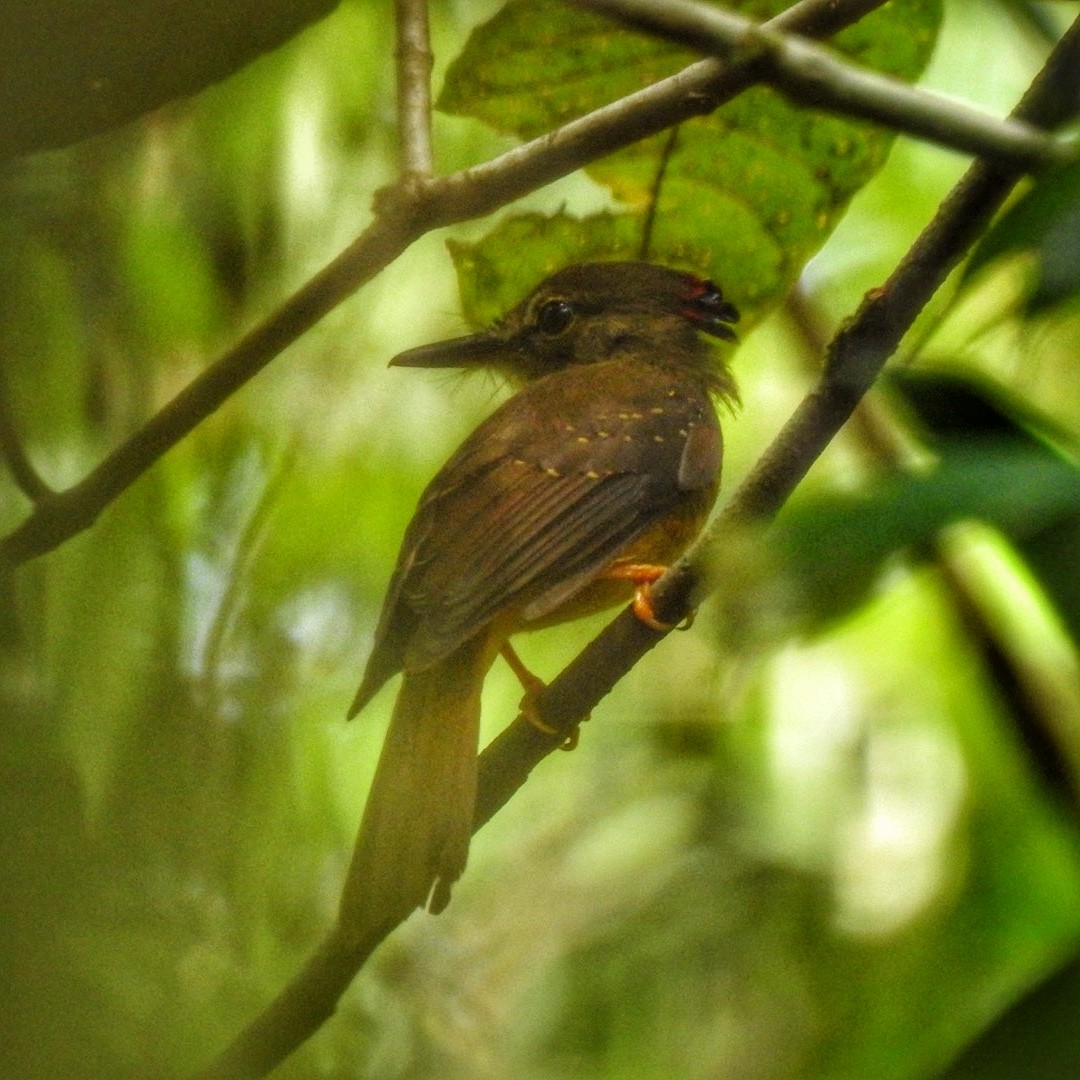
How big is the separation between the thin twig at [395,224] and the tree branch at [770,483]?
0.19m

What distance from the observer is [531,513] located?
7.40 feet

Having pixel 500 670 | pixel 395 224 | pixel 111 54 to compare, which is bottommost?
pixel 500 670

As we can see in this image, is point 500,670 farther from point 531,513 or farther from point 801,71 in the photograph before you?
point 801,71

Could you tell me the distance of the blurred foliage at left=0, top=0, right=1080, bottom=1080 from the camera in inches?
55.4

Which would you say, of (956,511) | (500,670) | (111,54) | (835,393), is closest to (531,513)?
(500,670)

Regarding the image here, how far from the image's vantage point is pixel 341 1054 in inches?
80.7

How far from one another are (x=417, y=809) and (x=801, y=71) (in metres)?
0.89

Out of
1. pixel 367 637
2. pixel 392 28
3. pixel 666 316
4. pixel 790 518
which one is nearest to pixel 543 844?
pixel 367 637

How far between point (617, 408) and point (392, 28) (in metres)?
0.74

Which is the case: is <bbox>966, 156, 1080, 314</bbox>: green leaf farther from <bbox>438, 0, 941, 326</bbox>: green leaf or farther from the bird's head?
the bird's head

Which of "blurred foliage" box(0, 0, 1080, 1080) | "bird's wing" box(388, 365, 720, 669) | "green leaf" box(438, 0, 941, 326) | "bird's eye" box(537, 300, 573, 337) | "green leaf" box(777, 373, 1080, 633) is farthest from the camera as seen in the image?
"bird's eye" box(537, 300, 573, 337)

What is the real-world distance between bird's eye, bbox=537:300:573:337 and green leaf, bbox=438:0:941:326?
32 cm

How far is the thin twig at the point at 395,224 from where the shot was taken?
1.86 meters

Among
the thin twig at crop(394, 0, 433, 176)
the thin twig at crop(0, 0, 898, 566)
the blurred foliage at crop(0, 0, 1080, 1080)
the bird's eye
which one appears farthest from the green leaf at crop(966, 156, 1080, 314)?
the bird's eye
